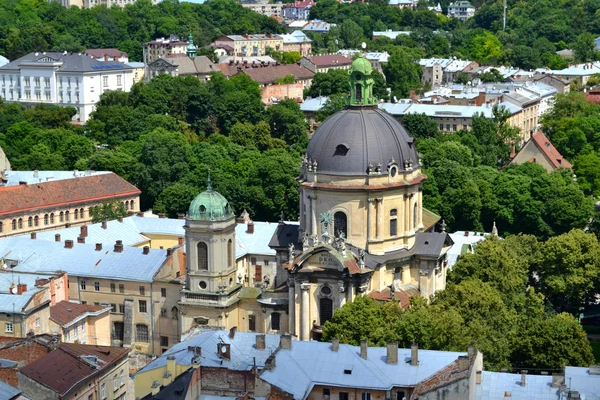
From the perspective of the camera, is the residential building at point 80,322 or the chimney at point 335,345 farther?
the residential building at point 80,322

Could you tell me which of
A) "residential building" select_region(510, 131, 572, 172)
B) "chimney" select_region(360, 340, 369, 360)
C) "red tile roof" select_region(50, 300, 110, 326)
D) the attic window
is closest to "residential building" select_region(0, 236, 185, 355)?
"red tile roof" select_region(50, 300, 110, 326)

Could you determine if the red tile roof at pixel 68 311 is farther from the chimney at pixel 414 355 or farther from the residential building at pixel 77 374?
the chimney at pixel 414 355

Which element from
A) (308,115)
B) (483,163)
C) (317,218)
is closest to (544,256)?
(317,218)

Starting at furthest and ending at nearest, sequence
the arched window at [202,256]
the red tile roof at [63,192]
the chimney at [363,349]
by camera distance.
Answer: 1. the red tile roof at [63,192]
2. the arched window at [202,256]
3. the chimney at [363,349]

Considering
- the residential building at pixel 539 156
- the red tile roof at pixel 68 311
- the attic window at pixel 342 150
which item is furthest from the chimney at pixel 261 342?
the residential building at pixel 539 156

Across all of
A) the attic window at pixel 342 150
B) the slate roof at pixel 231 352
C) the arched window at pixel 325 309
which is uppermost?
the attic window at pixel 342 150

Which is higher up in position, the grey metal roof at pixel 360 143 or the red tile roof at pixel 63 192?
the grey metal roof at pixel 360 143

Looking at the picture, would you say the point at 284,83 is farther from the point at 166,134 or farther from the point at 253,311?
the point at 253,311

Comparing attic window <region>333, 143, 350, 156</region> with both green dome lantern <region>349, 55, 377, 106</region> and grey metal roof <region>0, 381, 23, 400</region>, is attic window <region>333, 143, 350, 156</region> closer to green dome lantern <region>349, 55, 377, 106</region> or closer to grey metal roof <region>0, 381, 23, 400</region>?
green dome lantern <region>349, 55, 377, 106</region>
